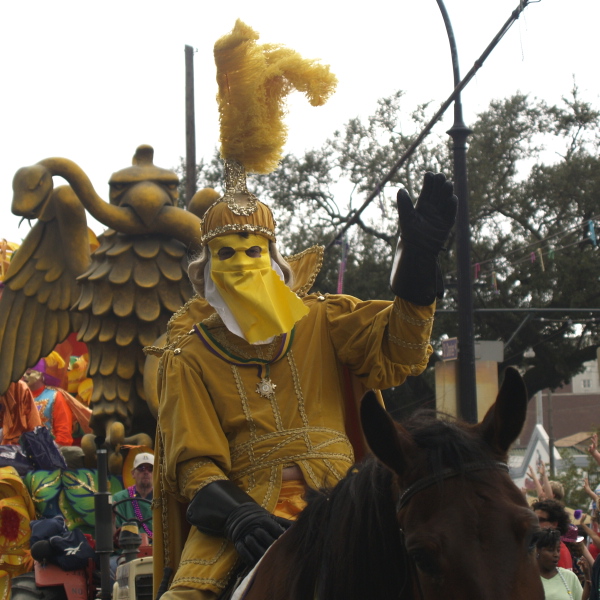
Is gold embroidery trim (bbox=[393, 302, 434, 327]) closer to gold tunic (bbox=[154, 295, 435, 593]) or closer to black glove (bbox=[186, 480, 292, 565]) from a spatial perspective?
gold tunic (bbox=[154, 295, 435, 593])

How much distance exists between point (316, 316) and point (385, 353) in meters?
0.46

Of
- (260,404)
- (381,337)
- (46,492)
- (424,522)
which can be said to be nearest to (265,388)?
(260,404)

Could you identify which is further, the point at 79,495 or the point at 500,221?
the point at 500,221

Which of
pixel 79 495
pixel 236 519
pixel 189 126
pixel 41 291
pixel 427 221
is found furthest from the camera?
pixel 189 126

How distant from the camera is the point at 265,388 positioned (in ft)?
13.1

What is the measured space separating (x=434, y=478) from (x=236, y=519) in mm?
1190

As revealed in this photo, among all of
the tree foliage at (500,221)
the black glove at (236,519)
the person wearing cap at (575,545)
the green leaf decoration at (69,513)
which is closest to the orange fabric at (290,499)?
the black glove at (236,519)

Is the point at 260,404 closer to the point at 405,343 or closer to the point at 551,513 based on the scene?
the point at 405,343

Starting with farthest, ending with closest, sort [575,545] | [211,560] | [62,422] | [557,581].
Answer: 1. [62,422]
2. [575,545]
3. [557,581]
4. [211,560]

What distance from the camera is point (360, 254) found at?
2856cm

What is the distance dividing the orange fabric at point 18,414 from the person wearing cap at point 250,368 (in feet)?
21.6

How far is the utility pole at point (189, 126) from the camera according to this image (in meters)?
14.5

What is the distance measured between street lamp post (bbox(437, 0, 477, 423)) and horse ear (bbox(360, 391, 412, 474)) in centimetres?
614

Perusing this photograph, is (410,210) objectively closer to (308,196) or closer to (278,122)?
(278,122)
